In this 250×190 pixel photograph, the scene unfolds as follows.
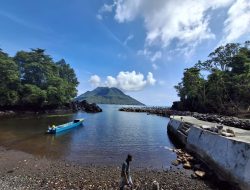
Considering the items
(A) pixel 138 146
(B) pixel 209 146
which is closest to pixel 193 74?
(A) pixel 138 146

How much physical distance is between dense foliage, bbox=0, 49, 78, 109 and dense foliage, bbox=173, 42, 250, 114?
47896 mm

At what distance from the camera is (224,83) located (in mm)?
55375

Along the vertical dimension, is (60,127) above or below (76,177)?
above

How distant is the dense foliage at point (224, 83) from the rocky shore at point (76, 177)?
4100cm

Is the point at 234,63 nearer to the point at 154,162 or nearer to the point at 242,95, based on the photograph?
the point at 242,95

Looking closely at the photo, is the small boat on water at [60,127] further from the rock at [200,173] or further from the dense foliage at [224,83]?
the dense foliage at [224,83]

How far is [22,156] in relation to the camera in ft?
58.1

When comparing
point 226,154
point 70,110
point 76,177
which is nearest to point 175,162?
point 226,154

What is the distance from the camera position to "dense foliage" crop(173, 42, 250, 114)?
165 feet

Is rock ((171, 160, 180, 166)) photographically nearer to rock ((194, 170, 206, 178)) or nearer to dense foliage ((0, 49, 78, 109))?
rock ((194, 170, 206, 178))

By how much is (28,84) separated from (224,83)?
58233mm

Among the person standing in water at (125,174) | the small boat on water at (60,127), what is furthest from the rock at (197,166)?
the small boat on water at (60,127)

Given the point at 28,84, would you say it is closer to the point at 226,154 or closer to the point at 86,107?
the point at 86,107

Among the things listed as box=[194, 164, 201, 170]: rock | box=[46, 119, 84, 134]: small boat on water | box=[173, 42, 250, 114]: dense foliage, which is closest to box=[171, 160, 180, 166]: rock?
box=[194, 164, 201, 170]: rock
